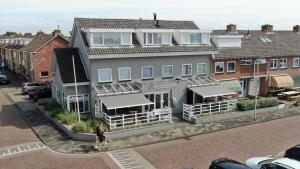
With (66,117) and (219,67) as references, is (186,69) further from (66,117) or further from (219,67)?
(66,117)

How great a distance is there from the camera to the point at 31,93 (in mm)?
39844

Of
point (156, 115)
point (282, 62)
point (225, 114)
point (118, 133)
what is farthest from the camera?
point (282, 62)

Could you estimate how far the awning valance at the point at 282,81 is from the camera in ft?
134

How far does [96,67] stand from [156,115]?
24.0 ft

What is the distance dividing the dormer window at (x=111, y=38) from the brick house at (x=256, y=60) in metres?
11.4

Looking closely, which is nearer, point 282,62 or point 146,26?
point 146,26

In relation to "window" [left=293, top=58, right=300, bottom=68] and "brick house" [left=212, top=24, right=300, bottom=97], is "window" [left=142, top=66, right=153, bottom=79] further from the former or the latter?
"window" [left=293, top=58, right=300, bottom=68]

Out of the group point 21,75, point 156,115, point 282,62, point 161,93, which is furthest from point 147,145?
point 21,75

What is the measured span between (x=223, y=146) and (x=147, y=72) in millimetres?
11815

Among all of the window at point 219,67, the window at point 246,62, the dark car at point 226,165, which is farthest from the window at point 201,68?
the dark car at point 226,165

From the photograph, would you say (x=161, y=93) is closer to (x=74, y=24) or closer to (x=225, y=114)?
(x=225, y=114)

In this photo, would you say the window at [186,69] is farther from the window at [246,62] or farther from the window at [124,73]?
the window at [246,62]

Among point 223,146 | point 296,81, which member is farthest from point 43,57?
point 296,81

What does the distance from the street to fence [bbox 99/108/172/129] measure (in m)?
3.99
